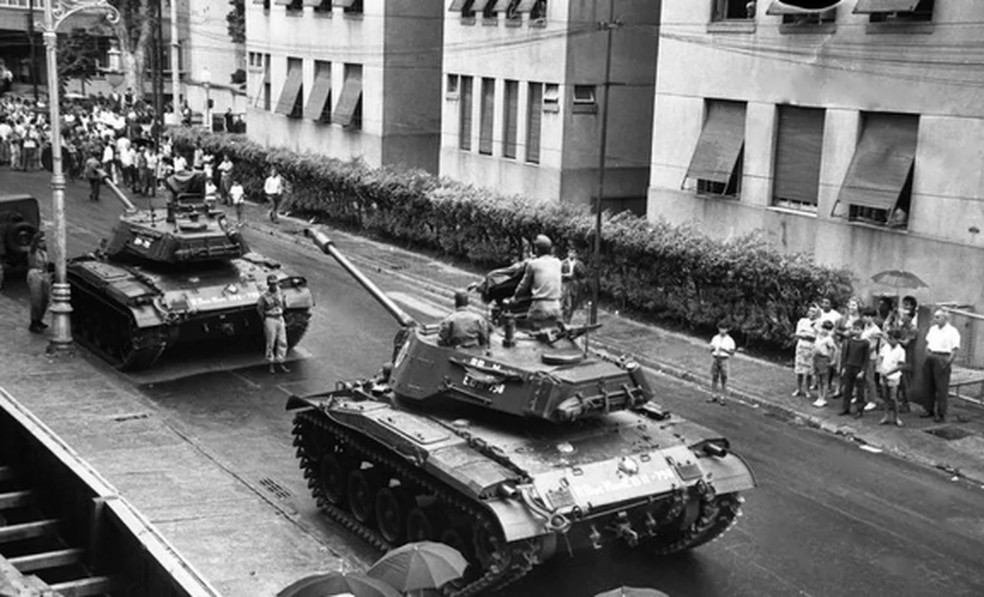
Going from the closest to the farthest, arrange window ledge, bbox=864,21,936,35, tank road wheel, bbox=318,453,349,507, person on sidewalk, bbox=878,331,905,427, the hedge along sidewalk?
tank road wheel, bbox=318,453,349,507, the hedge along sidewalk, person on sidewalk, bbox=878,331,905,427, window ledge, bbox=864,21,936,35

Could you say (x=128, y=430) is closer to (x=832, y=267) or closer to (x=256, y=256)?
(x=256, y=256)

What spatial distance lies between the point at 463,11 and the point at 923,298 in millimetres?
16746

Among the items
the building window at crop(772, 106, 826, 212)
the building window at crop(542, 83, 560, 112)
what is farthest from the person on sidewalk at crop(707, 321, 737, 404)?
the building window at crop(542, 83, 560, 112)

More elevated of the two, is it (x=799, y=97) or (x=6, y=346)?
(x=799, y=97)

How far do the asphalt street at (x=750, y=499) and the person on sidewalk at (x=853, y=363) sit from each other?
94 cm

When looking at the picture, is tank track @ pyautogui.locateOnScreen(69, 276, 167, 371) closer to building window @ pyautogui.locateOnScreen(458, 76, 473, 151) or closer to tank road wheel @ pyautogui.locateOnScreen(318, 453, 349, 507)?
tank road wheel @ pyautogui.locateOnScreen(318, 453, 349, 507)

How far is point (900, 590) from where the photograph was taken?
524 inches

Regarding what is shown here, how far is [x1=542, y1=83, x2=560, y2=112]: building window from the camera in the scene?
31406 millimetres

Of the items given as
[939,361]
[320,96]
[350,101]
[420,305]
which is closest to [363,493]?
[939,361]

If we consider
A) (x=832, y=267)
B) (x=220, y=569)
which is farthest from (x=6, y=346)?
(x=832, y=267)

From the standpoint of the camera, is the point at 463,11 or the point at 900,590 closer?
the point at 900,590

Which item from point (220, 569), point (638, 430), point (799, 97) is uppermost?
point (799, 97)

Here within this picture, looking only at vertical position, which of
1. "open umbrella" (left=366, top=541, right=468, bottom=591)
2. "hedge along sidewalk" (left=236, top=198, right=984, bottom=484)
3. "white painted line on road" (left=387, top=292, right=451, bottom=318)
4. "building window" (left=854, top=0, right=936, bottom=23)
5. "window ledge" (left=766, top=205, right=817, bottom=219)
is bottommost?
"hedge along sidewalk" (left=236, top=198, right=984, bottom=484)

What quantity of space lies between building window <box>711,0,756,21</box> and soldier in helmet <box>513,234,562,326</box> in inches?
520
